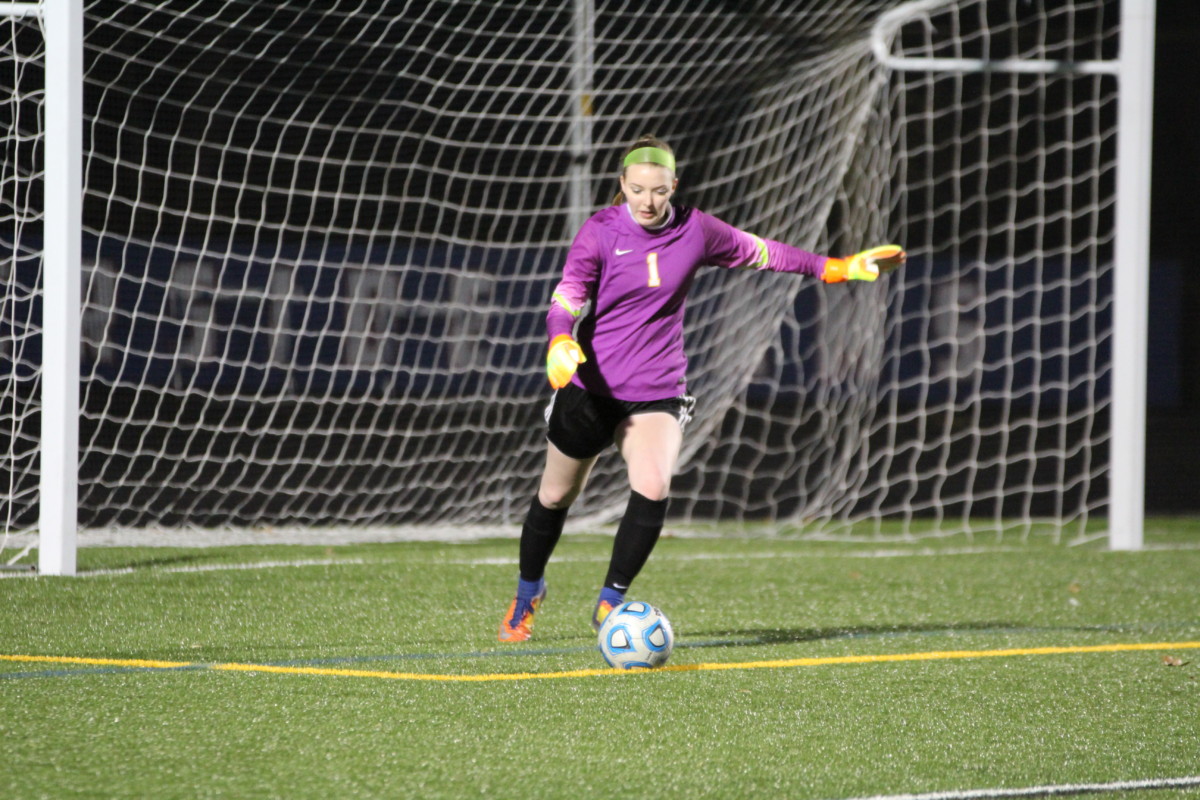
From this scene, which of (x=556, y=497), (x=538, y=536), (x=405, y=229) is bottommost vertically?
(x=538, y=536)

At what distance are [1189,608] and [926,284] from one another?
6.38m

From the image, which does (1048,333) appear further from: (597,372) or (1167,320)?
(597,372)

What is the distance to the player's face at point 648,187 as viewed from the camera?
178 inches

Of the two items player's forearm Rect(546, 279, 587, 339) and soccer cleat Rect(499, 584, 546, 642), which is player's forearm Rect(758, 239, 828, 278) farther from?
soccer cleat Rect(499, 584, 546, 642)

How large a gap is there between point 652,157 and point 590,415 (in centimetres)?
81

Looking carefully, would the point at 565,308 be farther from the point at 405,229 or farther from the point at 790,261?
the point at 405,229

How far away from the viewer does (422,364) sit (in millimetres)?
9758

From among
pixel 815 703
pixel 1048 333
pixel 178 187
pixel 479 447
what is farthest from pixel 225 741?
pixel 1048 333

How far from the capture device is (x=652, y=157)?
14.8ft

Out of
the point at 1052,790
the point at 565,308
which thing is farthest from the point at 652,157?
the point at 1052,790

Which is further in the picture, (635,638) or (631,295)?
(631,295)

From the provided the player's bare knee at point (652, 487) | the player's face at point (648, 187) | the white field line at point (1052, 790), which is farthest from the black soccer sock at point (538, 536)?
the white field line at point (1052, 790)

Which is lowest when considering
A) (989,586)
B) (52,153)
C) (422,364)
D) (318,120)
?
(989,586)

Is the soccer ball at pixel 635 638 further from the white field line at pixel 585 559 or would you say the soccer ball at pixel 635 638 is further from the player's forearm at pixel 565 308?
the white field line at pixel 585 559
